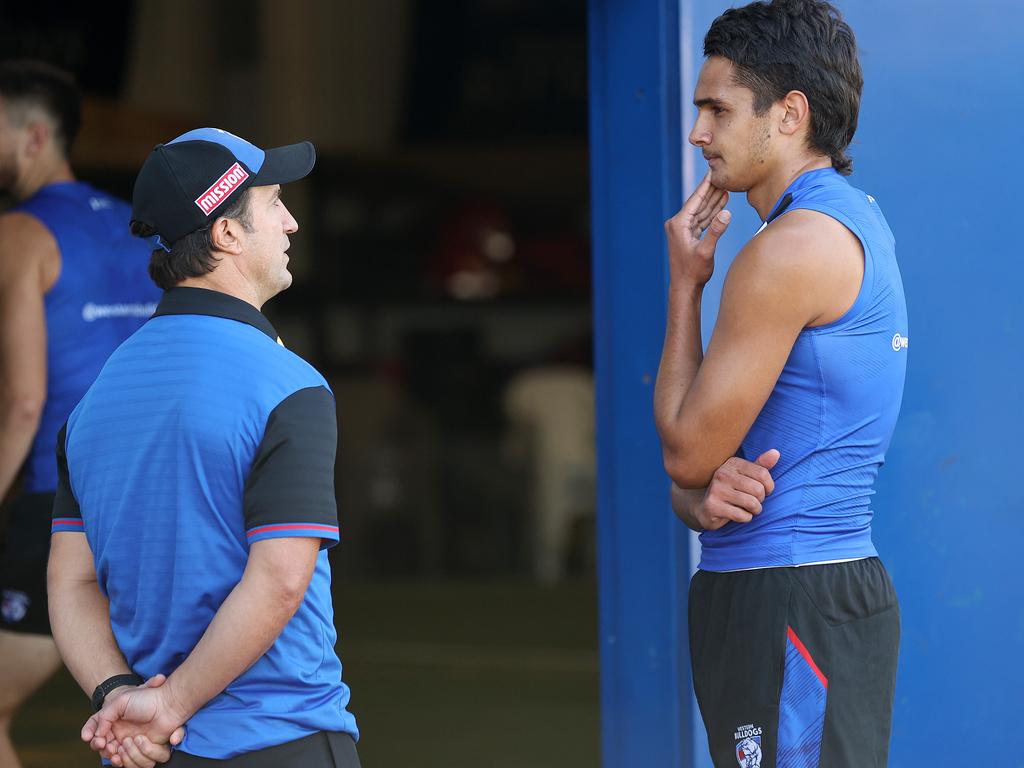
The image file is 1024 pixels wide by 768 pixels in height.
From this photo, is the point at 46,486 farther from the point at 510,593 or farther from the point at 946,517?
the point at 510,593

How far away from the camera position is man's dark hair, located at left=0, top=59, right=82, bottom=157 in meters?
3.46

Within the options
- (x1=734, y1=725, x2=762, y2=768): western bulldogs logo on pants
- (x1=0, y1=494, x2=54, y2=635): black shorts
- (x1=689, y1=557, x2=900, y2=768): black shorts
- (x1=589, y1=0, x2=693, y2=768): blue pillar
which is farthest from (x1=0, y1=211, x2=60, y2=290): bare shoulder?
(x1=734, y1=725, x2=762, y2=768): western bulldogs logo on pants

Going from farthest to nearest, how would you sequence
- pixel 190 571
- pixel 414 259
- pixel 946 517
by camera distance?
pixel 414 259
pixel 946 517
pixel 190 571

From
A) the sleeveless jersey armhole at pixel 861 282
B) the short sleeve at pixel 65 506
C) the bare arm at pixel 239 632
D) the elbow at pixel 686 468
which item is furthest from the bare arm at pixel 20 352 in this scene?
Result: the sleeveless jersey armhole at pixel 861 282

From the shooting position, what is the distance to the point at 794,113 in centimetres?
207

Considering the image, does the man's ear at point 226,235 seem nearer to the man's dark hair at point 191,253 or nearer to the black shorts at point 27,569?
the man's dark hair at point 191,253

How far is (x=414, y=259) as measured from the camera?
12.0m

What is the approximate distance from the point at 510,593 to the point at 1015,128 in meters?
6.60

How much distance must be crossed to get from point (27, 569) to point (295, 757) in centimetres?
169

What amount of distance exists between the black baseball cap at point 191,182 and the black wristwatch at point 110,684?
2.05 ft

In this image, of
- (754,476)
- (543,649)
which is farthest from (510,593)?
(754,476)

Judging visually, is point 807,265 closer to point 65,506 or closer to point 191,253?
point 191,253

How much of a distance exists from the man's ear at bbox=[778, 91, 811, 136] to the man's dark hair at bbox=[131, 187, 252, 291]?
0.84 m

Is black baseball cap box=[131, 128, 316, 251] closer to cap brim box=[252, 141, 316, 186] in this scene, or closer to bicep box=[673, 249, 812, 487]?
cap brim box=[252, 141, 316, 186]
